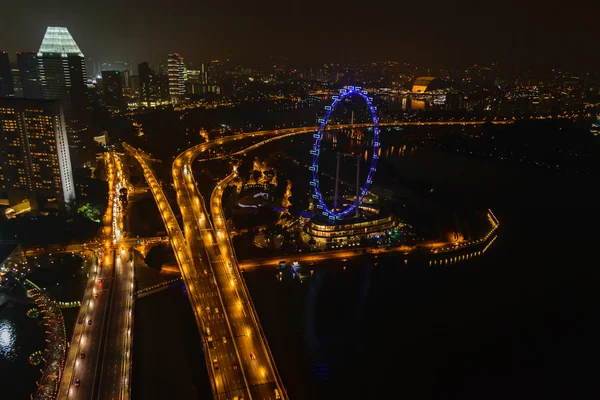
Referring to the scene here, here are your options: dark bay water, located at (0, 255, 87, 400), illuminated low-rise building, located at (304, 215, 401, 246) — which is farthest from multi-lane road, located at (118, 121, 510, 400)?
illuminated low-rise building, located at (304, 215, 401, 246)

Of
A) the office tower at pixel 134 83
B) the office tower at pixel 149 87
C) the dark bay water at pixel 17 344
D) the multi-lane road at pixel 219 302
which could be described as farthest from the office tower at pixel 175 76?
the dark bay water at pixel 17 344

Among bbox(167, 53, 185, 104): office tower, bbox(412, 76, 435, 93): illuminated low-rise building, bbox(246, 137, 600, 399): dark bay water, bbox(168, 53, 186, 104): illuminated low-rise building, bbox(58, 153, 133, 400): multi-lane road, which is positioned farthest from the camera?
bbox(412, 76, 435, 93): illuminated low-rise building

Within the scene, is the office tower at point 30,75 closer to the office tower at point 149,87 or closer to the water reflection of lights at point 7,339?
the office tower at point 149,87

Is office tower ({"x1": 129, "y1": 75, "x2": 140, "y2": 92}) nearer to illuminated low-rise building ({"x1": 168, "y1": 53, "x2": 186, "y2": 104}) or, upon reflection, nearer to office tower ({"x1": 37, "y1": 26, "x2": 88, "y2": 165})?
illuminated low-rise building ({"x1": 168, "y1": 53, "x2": 186, "y2": 104})

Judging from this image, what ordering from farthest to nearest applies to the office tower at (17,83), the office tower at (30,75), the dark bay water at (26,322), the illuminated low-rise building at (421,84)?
the illuminated low-rise building at (421,84), the office tower at (17,83), the office tower at (30,75), the dark bay water at (26,322)

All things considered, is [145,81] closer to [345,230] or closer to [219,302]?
[345,230]

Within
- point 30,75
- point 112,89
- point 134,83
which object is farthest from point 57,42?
point 134,83
